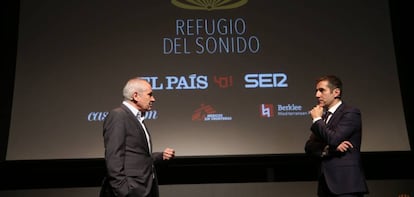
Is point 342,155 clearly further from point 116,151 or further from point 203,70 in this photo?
point 203,70

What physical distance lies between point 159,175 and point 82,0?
6.15 ft

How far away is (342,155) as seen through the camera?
262 cm

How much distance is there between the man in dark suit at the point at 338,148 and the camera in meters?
2.55

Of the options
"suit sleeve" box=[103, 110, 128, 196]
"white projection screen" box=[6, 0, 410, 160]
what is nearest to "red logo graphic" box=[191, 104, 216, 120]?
"white projection screen" box=[6, 0, 410, 160]

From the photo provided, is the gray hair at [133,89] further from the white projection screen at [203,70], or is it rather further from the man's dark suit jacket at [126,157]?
the white projection screen at [203,70]

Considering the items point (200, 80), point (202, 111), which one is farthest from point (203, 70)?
point (202, 111)

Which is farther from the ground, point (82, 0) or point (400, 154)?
point (82, 0)

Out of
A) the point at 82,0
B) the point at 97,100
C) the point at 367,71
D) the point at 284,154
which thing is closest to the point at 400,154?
the point at 367,71

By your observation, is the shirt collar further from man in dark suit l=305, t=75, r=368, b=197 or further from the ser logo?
the ser logo

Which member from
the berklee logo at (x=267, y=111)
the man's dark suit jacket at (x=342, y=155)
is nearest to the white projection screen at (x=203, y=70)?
the berklee logo at (x=267, y=111)

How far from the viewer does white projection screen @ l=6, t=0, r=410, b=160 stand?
396cm

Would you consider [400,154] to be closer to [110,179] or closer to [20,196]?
[110,179]

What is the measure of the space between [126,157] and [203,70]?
179 cm

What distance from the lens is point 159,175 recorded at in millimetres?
4328
